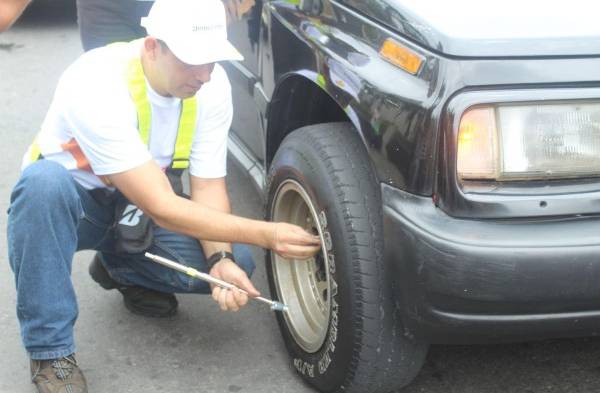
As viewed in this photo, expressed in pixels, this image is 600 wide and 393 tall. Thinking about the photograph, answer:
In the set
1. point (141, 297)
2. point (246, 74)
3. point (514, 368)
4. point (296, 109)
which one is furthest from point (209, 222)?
point (514, 368)

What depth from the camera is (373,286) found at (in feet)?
7.88

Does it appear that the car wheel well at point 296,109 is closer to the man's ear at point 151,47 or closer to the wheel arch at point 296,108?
the wheel arch at point 296,108

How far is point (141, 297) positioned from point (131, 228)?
425mm

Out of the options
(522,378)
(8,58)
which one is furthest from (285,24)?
(8,58)

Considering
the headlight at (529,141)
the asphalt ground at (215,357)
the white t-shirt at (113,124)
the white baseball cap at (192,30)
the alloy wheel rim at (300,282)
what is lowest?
the asphalt ground at (215,357)

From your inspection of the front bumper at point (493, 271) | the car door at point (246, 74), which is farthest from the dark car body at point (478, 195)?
the car door at point (246, 74)

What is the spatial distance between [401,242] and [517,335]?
36 centimetres

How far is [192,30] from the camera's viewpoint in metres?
2.54

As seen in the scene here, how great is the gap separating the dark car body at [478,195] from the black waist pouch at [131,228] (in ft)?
2.80

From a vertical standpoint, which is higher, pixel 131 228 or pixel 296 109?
pixel 296 109

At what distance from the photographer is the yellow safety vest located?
8.86 feet

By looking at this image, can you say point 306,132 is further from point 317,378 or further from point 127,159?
point 317,378

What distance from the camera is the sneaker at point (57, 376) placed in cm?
274

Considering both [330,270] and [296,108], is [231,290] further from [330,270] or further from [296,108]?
[296,108]
